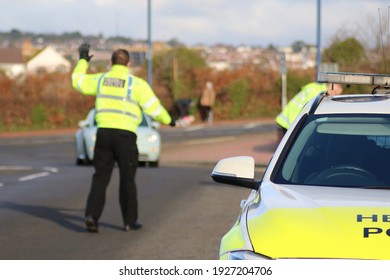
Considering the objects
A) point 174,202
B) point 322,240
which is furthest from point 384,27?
point 174,202

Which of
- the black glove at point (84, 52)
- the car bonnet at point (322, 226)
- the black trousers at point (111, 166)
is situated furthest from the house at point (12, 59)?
the car bonnet at point (322, 226)

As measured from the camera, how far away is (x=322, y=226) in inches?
195

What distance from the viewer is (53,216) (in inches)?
497

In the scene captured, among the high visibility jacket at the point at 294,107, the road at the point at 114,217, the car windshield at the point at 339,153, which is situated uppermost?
the car windshield at the point at 339,153

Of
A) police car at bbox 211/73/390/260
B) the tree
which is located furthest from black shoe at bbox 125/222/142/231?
the tree

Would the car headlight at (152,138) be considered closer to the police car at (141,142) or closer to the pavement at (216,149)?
the police car at (141,142)

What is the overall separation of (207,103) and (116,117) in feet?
136

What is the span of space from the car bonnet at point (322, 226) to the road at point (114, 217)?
403cm

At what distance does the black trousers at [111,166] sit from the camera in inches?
436

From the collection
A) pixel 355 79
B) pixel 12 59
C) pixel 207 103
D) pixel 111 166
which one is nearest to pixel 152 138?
pixel 111 166

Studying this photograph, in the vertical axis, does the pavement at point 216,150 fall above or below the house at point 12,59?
above

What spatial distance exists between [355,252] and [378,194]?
89 centimetres

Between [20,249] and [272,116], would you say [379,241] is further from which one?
[272,116]

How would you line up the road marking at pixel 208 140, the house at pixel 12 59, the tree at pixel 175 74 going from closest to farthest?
the road marking at pixel 208 140 < the tree at pixel 175 74 < the house at pixel 12 59
